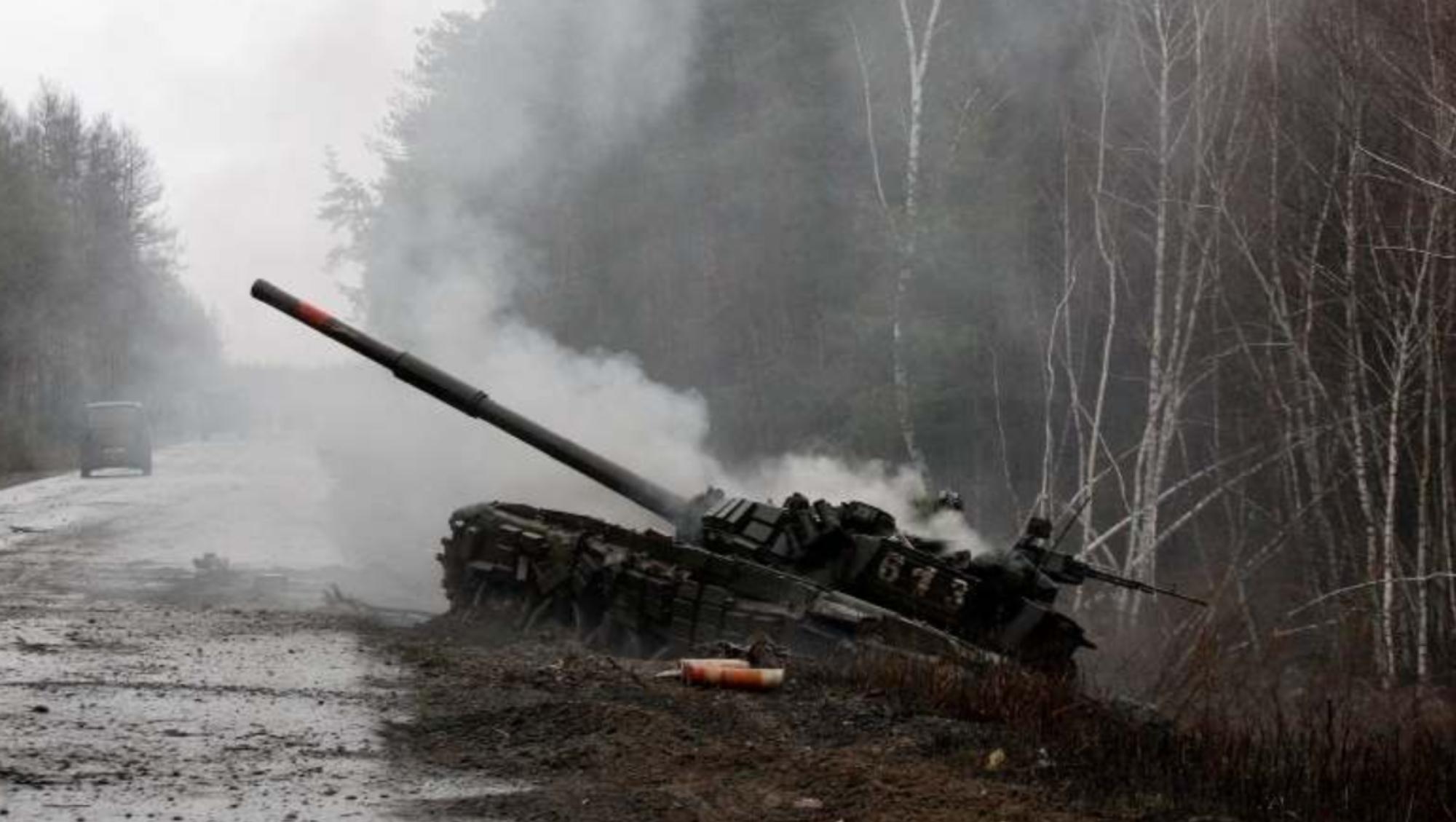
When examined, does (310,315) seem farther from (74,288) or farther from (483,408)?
(74,288)

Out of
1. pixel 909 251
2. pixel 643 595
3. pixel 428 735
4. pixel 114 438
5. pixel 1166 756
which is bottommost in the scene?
pixel 428 735

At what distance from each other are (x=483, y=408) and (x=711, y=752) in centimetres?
641

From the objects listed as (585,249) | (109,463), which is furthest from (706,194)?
(109,463)

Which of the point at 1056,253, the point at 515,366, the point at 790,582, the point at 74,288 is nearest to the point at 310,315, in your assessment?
the point at 790,582

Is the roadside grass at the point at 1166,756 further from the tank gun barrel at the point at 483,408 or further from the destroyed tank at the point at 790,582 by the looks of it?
the tank gun barrel at the point at 483,408

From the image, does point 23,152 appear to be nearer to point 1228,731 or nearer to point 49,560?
point 49,560

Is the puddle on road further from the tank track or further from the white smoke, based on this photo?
the white smoke

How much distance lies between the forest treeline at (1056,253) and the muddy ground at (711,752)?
6.29 metres

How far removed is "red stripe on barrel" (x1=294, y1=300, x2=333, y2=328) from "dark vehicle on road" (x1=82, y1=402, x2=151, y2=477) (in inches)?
820

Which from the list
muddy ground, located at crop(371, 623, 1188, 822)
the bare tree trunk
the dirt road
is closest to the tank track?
muddy ground, located at crop(371, 623, 1188, 822)

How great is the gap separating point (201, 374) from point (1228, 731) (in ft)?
276

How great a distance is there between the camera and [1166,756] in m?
8.28

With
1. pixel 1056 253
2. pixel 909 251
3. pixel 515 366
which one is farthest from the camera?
pixel 1056 253

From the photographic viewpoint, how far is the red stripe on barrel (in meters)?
14.0
